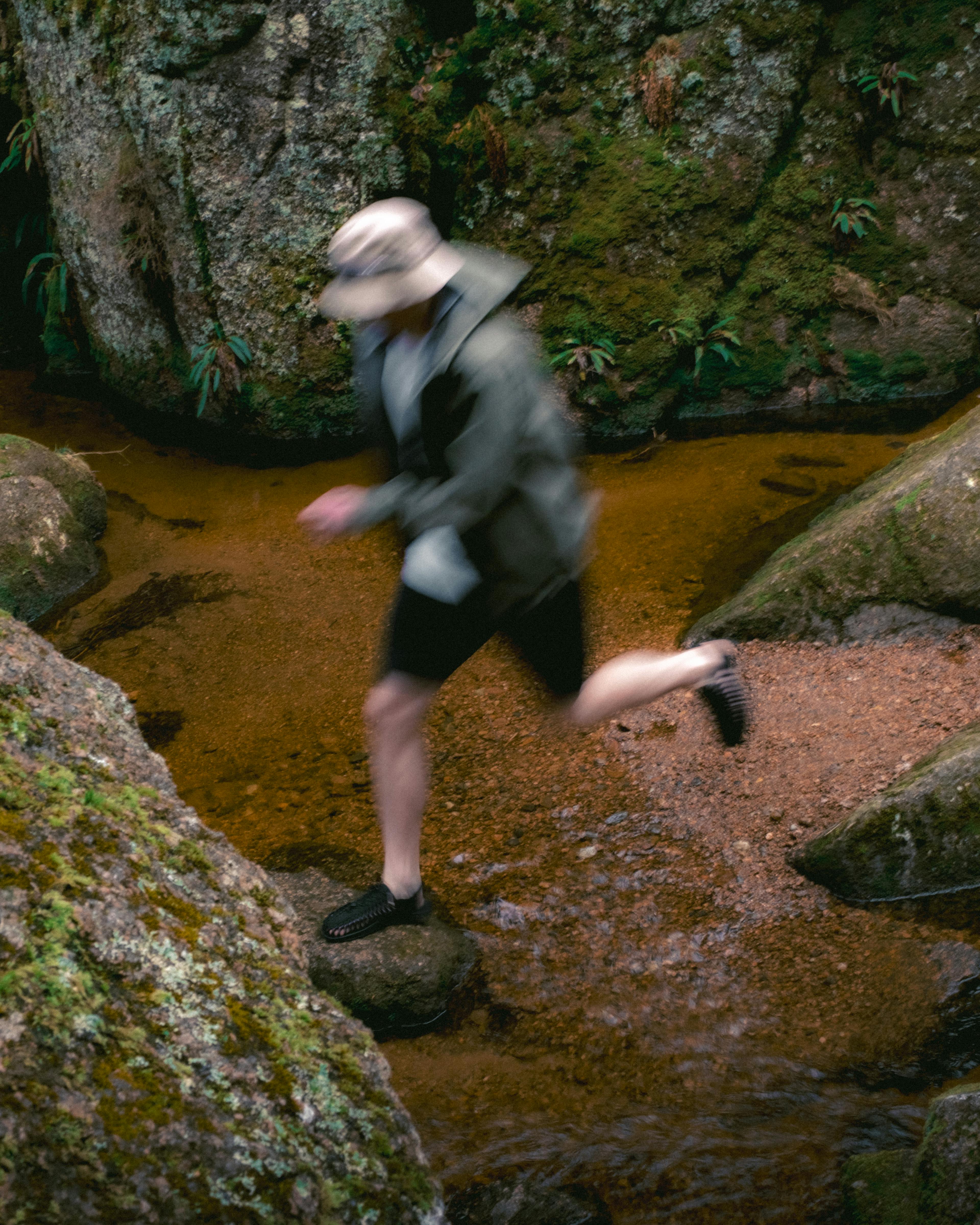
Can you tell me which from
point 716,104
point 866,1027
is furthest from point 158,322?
point 866,1027

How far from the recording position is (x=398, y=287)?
2314 mm

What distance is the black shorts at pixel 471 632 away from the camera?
249cm

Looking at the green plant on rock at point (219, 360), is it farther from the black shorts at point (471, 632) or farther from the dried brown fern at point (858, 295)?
the black shorts at point (471, 632)

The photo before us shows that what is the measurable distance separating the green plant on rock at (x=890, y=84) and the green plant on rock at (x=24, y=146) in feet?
20.9

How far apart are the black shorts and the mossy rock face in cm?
443

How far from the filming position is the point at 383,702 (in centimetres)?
261

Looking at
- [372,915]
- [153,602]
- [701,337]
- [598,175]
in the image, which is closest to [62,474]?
[153,602]

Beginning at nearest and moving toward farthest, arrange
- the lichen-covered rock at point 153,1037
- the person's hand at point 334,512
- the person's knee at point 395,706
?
the lichen-covered rock at point 153,1037 < the person's hand at point 334,512 < the person's knee at point 395,706

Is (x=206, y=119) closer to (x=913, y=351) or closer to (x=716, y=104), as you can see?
(x=716, y=104)

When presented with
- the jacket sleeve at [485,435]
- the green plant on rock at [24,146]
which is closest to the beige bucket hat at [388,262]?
the jacket sleeve at [485,435]

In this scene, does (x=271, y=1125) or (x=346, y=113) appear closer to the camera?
(x=271, y=1125)

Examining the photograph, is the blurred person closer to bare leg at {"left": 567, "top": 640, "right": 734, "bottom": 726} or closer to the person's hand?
the person's hand

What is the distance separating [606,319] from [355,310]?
4797 mm

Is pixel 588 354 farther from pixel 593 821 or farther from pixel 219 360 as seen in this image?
Result: pixel 593 821
